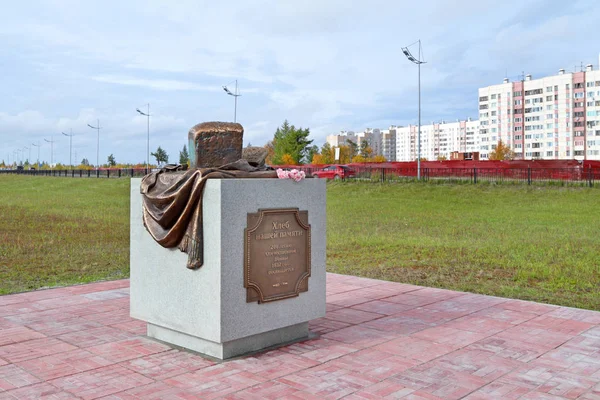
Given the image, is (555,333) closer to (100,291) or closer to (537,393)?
(537,393)

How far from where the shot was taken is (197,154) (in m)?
5.68

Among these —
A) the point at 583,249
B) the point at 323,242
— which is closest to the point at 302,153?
the point at 583,249

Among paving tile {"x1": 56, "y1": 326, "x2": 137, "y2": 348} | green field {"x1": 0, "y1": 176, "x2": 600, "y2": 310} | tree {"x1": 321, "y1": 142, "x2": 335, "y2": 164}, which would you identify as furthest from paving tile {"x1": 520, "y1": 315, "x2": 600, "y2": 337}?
tree {"x1": 321, "y1": 142, "x2": 335, "y2": 164}

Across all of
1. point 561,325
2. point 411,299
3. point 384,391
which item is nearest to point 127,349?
point 384,391

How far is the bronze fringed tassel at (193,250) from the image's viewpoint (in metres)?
5.30

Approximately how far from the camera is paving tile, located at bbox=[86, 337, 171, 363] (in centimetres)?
535

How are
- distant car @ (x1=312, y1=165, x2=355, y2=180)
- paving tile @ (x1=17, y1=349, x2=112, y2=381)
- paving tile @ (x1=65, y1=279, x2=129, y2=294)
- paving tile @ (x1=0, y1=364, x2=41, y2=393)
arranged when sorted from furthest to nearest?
distant car @ (x1=312, y1=165, x2=355, y2=180)
paving tile @ (x1=65, y1=279, x2=129, y2=294)
paving tile @ (x1=17, y1=349, x2=112, y2=381)
paving tile @ (x1=0, y1=364, x2=41, y2=393)

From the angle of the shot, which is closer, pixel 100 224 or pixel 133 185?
pixel 133 185

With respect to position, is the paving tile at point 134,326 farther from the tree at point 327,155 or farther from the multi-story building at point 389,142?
the multi-story building at point 389,142

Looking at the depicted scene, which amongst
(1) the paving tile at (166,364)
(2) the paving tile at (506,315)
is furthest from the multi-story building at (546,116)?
(1) the paving tile at (166,364)

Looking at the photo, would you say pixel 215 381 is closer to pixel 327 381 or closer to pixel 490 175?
pixel 327 381

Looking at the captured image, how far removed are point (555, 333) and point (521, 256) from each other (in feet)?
17.8

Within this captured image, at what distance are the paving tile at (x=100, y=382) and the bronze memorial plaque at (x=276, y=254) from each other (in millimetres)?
1200

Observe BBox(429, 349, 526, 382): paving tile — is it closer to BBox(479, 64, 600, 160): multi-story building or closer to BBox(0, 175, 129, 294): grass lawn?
BBox(0, 175, 129, 294): grass lawn
